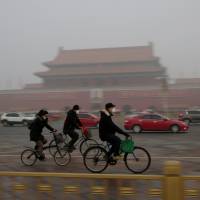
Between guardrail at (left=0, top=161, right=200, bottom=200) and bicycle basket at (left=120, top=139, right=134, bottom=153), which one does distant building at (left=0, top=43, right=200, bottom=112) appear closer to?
bicycle basket at (left=120, top=139, right=134, bottom=153)

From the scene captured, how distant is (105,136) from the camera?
9219 millimetres

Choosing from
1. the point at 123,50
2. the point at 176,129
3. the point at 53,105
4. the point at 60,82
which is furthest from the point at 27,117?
the point at 123,50

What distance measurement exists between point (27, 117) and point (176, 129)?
1711 cm

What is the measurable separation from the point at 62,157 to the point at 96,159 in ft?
5.54

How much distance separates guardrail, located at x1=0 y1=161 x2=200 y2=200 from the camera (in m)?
4.07

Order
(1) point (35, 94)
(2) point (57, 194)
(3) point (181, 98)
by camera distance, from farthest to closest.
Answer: (1) point (35, 94) → (3) point (181, 98) → (2) point (57, 194)

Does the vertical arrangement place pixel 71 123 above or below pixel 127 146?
above

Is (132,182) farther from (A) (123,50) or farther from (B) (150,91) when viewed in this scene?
(A) (123,50)

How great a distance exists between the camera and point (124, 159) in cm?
931

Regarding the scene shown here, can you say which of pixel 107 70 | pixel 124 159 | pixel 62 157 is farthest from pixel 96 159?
pixel 107 70

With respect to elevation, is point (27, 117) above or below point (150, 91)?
below

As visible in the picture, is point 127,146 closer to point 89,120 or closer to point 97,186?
point 97,186

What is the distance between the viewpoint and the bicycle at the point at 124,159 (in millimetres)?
9219

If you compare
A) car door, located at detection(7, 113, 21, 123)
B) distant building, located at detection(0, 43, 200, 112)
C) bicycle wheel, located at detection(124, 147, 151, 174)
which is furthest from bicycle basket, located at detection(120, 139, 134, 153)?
distant building, located at detection(0, 43, 200, 112)
